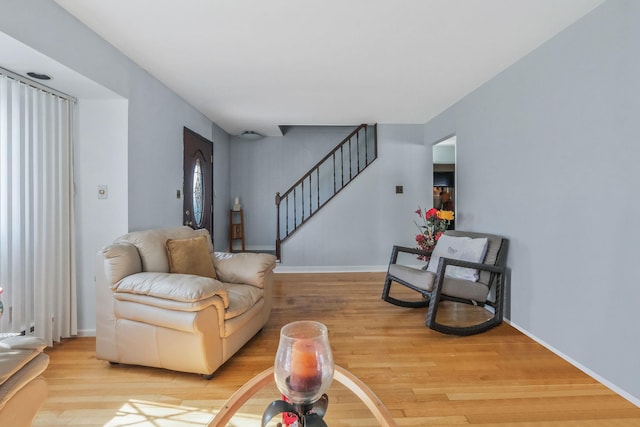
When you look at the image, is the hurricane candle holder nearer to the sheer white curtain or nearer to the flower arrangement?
the sheer white curtain

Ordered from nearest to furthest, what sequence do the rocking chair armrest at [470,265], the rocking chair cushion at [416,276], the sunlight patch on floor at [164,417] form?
the sunlight patch on floor at [164,417]
the rocking chair armrest at [470,265]
the rocking chair cushion at [416,276]

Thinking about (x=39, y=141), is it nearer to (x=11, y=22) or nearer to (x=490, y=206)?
(x=11, y=22)

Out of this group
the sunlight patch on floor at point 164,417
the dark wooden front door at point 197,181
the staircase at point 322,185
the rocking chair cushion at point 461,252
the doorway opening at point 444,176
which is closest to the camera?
the sunlight patch on floor at point 164,417

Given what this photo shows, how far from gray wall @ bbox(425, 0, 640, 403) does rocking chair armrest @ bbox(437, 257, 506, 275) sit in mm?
182

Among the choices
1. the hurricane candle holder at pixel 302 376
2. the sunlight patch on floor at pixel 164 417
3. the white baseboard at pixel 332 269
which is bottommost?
the sunlight patch on floor at pixel 164 417

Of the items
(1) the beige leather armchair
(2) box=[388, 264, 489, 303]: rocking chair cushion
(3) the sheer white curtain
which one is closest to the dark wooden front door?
(3) the sheer white curtain

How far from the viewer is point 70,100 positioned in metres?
2.68

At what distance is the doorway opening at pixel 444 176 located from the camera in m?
7.07

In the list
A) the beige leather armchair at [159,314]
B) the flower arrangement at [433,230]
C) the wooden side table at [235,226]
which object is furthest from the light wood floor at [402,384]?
the wooden side table at [235,226]

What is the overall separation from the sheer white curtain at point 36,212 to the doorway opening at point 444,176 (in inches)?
250

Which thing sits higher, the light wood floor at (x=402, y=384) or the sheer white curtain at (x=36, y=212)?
the sheer white curtain at (x=36, y=212)

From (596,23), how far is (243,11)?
7.62 ft

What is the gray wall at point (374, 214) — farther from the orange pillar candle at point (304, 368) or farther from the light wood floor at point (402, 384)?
the orange pillar candle at point (304, 368)

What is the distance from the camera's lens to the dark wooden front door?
4.14 metres
